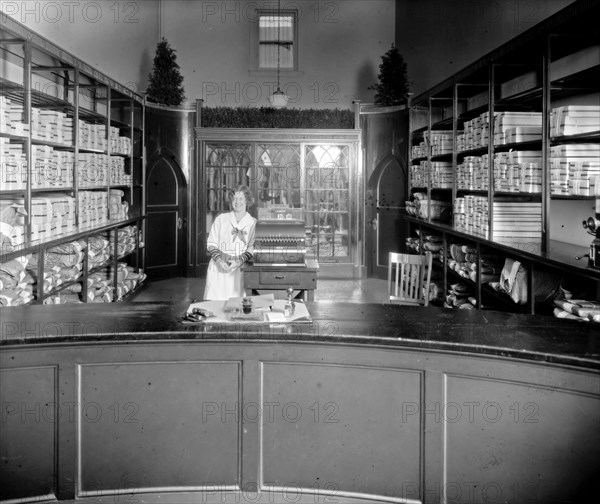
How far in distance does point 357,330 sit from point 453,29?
302 inches

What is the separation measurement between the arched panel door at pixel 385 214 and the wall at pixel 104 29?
437 cm

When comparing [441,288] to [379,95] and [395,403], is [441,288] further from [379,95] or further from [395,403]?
[395,403]

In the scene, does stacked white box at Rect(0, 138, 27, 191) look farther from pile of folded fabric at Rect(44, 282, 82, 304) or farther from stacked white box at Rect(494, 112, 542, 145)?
stacked white box at Rect(494, 112, 542, 145)

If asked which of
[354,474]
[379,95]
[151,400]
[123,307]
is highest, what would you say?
[379,95]

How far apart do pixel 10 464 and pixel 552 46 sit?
4.64 meters

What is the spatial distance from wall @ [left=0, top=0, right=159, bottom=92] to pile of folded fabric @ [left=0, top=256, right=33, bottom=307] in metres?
3.22

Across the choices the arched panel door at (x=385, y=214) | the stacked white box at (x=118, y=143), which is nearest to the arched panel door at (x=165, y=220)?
the stacked white box at (x=118, y=143)

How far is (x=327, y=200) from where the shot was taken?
1105cm

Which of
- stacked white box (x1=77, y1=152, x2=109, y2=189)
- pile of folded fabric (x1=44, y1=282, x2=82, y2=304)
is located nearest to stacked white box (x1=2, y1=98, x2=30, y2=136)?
stacked white box (x1=77, y1=152, x2=109, y2=189)

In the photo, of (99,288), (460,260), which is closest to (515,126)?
(460,260)

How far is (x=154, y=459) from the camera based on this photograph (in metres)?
2.92

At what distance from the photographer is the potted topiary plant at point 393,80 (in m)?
10.4

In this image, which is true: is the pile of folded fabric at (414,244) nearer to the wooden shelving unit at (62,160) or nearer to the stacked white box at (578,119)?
the wooden shelving unit at (62,160)

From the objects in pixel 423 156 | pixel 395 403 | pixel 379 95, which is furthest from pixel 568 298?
pixel 379 95
